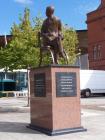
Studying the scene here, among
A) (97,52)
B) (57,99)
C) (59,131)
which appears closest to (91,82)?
(97,52)

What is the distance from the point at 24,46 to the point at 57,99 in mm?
14137

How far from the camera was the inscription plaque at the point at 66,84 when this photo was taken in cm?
1466

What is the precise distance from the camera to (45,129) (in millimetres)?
14828

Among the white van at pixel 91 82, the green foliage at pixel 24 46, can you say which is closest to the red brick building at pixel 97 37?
the white van at pixel 91 82

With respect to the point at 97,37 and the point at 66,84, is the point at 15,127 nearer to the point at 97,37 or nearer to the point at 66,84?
the point at 66,84

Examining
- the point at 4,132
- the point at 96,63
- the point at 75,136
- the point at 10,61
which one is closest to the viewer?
the point at 75,136

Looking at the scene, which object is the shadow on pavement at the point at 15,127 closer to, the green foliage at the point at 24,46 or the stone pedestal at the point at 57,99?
the stone pedestal at the point at 57,99

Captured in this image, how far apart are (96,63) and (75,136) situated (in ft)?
161

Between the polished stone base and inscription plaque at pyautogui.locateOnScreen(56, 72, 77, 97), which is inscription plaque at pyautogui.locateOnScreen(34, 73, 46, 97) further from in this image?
the polished stone base

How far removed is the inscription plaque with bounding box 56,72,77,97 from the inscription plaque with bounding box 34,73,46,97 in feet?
1.82

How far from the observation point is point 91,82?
48.0 m

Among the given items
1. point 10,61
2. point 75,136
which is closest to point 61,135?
point 75,136

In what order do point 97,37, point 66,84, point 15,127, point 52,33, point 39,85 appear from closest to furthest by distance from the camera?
point 66,84 < point 39,85 < point 52,33 < point 15,127 < point 97,37

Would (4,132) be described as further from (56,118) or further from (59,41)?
(59,41)
